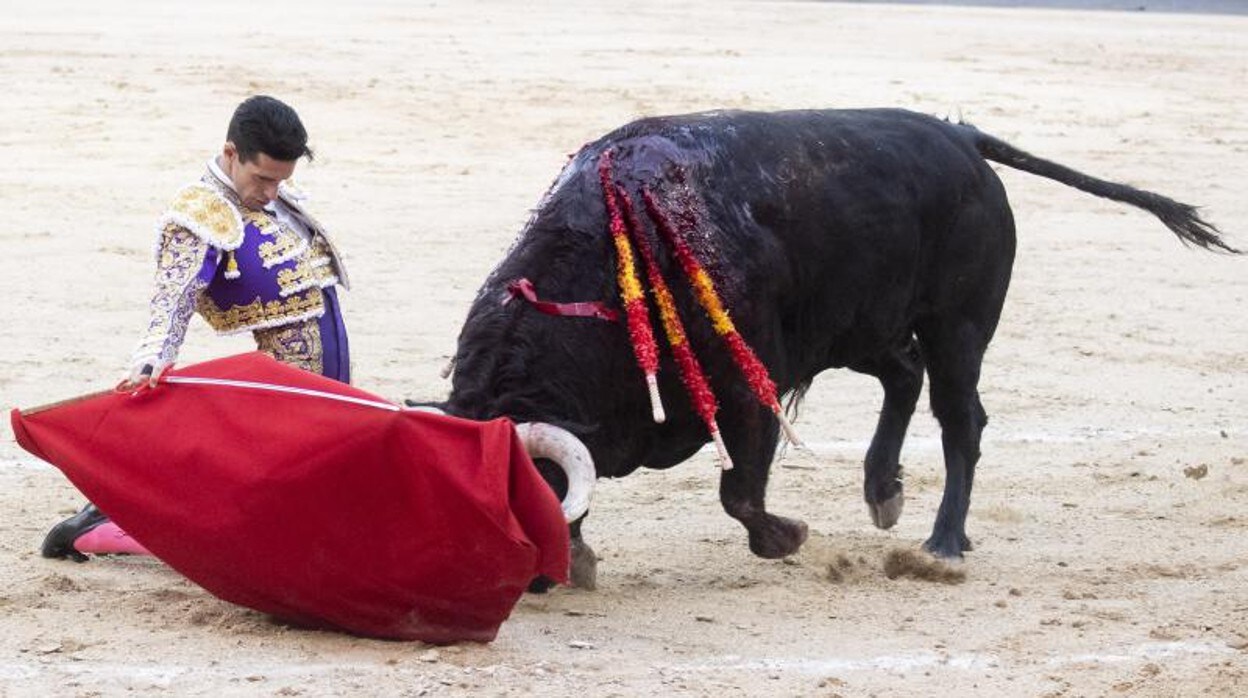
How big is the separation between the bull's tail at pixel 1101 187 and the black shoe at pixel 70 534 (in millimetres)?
2696

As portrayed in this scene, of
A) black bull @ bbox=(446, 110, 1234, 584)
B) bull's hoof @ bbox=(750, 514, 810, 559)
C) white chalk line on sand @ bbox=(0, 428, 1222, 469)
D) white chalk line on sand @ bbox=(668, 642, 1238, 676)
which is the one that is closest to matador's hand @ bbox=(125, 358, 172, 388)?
black bull @ bbox=(446, 110, 1234, 584)

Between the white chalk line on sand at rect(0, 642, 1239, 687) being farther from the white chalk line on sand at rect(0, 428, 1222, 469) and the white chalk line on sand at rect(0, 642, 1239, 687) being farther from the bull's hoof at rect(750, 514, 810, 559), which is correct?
the white chalk line on sand at rect(0, 428, 1222, 469)

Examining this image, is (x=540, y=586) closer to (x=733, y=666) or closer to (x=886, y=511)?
(x=733, y=666)

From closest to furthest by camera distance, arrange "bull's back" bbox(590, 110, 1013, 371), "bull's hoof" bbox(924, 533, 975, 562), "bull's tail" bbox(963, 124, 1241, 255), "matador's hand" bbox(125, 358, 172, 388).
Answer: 1. "matador's hand" bbox(125, 358, 172, 388)
2. "bull's back" bbox(590, 110, 1013, 371)
3. "bull's hoof" bbox(924, 533, 975, 562)
4. "bull's tail" bbox(963, 124, 1241, 255)

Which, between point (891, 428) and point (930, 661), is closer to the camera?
point (930, 661)

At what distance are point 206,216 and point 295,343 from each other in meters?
0.43

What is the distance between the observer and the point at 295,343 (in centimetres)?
526

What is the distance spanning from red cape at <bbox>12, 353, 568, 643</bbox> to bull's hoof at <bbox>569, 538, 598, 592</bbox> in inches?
24.4

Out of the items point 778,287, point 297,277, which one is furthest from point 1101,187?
point 297,277

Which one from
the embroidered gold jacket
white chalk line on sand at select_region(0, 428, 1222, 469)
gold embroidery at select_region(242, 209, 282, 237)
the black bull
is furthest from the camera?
white chalk line on sand at select_region(0, 428, 1222, 469)

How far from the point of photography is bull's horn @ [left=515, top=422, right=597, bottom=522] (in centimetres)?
494

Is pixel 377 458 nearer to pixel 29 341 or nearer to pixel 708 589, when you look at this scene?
pixel 708 589

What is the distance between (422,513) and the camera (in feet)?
15.1

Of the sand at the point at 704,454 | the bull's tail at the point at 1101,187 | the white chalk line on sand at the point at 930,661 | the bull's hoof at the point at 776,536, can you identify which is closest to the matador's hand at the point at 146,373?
the sand at the point at 704,454
